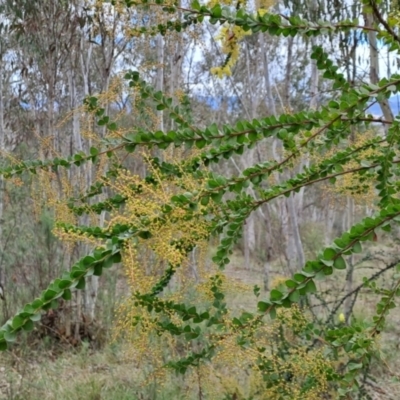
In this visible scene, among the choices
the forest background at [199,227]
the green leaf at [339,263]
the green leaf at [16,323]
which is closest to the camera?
the green leaf at [16,323]

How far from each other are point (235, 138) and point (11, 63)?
24.9ft

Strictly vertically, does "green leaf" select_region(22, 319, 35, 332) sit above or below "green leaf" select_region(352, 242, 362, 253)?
below

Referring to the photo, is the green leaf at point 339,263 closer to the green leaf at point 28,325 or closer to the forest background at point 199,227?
the forest background at point 199,227

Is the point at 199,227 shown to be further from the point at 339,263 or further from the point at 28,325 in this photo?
the point at 28,325

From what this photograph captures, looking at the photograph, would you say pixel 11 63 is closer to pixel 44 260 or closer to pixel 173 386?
pixel 44 260

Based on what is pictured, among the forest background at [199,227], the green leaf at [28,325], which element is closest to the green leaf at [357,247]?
the forest background at [199,227]

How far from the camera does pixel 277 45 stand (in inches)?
422

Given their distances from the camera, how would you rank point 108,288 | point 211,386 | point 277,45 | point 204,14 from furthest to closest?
point 277,45 → point 108,288 → point 211,386 → point 204,14

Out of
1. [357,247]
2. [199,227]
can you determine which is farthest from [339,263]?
[199,227]

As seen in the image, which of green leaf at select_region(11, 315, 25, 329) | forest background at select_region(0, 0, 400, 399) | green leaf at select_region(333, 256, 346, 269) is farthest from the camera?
forest background at select_region(0, 0, 400, 399)

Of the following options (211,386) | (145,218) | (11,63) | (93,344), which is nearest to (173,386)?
(211,386)

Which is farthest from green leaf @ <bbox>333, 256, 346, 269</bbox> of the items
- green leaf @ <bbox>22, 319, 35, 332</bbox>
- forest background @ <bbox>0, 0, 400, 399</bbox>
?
green leaf @ <bbox>22, 319, 35, 332</bbox>

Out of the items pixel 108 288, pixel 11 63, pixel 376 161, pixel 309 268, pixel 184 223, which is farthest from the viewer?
pixel 11 63

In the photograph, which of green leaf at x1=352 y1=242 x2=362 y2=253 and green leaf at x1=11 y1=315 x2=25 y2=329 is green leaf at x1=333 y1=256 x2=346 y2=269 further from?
green leaf at x1=11 y1=315 x2=25 y2=329
